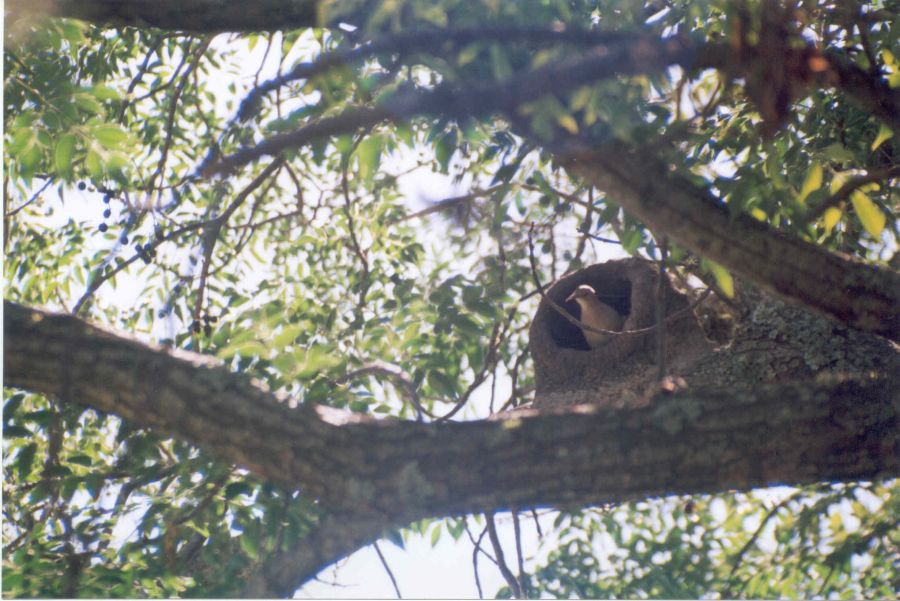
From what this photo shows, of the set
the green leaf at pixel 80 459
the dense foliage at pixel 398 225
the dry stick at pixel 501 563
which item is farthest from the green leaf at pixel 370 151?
the dry stick at pixel 501 563

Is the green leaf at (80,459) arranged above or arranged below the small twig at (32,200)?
below

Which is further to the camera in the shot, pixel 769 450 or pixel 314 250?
pixel 314 250

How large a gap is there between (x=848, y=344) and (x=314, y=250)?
2.43 m

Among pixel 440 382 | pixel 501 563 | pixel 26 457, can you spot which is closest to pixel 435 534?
pixel 501 563

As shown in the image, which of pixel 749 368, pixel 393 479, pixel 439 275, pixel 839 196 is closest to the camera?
pixel 393 479

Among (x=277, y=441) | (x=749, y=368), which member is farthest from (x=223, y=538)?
(x=749, y=368)

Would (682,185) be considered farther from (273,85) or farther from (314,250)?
(314,250)

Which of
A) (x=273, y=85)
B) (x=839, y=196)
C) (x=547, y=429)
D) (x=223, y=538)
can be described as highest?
(x=273, y=85)

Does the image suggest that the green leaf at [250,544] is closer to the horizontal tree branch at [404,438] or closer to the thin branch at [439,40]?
the horizontal tree branch at [404,438]

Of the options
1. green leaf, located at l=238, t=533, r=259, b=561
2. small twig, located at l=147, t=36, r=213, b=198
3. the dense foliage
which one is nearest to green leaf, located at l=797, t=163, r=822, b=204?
the dense foliage

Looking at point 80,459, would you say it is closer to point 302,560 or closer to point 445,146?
point 302,560

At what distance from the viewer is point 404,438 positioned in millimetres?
2131

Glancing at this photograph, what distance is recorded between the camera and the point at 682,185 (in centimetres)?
230

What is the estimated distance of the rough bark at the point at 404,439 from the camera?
2.09 metres
